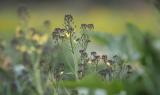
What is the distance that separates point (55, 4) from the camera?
1222cm

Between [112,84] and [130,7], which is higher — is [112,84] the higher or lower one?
the lower one

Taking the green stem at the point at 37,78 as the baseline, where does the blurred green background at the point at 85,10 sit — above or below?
above

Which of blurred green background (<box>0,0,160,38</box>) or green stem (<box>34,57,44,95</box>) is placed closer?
green stem (<box>34,57,44,95</box>)

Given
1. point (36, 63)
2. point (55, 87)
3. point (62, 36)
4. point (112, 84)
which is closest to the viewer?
point (112, 84)

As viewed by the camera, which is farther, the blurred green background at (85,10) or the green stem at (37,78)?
the blurred green background at (85,10)

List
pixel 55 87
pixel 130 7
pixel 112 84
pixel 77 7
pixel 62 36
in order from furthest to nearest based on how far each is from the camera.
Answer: pixel 77 7 < pixel 130 7 < pixel 62 36 < pixel 55 87 < pixel 112 84

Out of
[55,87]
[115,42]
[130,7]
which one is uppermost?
[130,7]

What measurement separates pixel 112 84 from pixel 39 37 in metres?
1.44

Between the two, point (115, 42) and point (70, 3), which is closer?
point (115, 42)

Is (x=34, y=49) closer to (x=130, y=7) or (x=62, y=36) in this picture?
(x=62, y=36)

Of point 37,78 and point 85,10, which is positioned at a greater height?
point 85,10

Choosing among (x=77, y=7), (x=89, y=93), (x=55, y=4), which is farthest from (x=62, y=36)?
(x=55, y=4)

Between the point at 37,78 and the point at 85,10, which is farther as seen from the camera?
the point at 85,10

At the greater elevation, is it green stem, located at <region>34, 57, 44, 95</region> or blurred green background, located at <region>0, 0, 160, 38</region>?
blurred green background, located at <region>0, 0, 160, 38</region>
